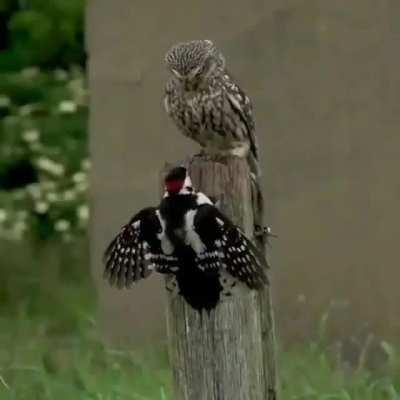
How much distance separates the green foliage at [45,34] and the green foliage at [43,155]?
0.13 m

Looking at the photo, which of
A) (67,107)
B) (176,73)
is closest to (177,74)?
(176,73)

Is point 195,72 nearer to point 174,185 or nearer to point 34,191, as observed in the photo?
point 174,185

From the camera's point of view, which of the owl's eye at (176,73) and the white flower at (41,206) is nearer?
the owl's eye at (176,73)

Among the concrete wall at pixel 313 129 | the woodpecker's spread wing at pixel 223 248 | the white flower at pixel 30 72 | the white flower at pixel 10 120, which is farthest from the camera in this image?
the white flower at pixel 30 72

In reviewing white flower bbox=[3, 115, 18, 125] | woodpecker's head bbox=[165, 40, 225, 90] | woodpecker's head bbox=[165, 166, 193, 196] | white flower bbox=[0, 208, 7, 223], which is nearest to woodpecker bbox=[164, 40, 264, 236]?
woodpecker's head bbox=[165, 40, 225, 90]

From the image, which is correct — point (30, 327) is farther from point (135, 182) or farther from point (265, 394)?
point (265, 394)

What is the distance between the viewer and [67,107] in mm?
12422

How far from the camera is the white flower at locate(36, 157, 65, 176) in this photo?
487 inches

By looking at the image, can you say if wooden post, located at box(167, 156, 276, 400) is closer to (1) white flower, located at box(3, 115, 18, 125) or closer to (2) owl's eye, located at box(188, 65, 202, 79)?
(2) owl's eye, located at box(188, 65, 202, 79)

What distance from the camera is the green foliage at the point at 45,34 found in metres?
12.7

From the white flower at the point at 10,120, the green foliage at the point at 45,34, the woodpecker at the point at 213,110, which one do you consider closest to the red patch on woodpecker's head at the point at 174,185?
the woodpecker at the point at 213,110

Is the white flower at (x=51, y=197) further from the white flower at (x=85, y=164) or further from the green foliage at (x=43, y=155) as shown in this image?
the white flower at (x=85, y=164)

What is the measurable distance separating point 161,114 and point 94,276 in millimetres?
1022

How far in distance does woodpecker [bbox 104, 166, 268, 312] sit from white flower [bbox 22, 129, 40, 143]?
27.3ft
